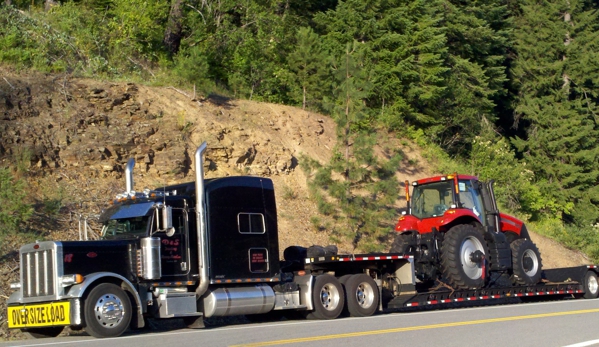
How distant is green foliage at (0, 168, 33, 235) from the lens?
18406 millimetres

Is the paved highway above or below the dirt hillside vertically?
below

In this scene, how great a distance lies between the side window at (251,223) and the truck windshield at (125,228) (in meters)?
2.13

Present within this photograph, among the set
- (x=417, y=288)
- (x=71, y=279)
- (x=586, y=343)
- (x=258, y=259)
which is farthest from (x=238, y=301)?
(x=586, y=343)

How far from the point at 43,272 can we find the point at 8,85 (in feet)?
37.7

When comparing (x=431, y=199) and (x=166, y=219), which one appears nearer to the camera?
(x=166, y=219)

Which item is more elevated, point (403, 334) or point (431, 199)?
point (431, 199)

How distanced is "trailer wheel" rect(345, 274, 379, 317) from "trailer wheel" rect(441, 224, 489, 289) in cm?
217

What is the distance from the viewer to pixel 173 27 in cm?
3216

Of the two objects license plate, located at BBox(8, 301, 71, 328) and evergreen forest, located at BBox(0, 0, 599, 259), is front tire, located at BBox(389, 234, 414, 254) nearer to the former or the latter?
evergreen forest, located at BBox(0, 0, 599, 259)

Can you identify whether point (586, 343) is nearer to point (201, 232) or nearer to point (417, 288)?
point (201, 232)

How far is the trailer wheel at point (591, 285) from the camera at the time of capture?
2196cm

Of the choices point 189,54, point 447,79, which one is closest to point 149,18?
point 189,54

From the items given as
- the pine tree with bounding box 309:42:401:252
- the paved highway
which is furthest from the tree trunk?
the paved highway

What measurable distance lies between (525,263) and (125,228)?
436 inches
